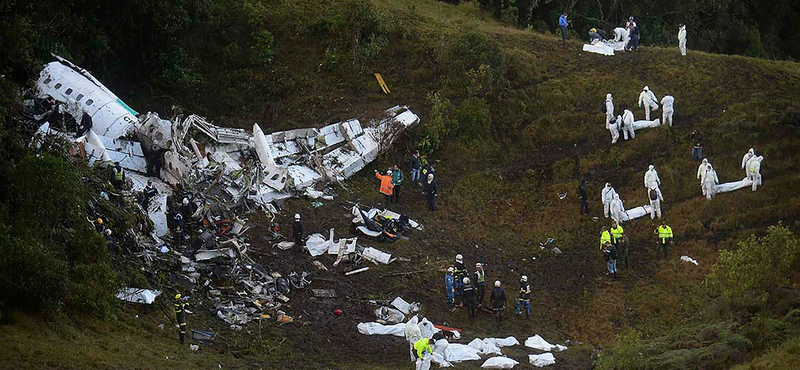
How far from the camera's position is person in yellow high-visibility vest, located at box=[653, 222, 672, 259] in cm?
3328

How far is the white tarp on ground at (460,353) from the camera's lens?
88.4 ft

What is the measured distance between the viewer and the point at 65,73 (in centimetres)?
3634

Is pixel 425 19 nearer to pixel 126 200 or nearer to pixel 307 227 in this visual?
pixel 307 227

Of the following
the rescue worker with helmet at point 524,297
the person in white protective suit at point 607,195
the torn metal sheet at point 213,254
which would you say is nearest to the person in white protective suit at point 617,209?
the person in white protective suit at point 607,195

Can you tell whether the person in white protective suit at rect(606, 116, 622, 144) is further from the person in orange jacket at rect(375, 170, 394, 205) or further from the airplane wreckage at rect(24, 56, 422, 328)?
the person in orange jacket at rect(375, 170, 394, 205)

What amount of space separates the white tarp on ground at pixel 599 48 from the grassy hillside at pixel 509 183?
0.56 meters

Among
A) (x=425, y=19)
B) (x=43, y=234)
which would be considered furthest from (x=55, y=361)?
(x=425, y=19)

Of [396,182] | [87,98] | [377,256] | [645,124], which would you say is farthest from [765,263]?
[87,98]

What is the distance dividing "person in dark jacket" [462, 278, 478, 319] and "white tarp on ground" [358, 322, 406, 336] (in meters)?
2.21

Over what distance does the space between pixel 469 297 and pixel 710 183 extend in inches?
424

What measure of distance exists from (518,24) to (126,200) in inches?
1015

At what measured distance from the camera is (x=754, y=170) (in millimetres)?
34938

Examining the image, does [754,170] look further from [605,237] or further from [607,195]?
[605,237]

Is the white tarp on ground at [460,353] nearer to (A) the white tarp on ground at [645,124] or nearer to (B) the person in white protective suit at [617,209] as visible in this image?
(B) the person in white protective suit at [617,209]
